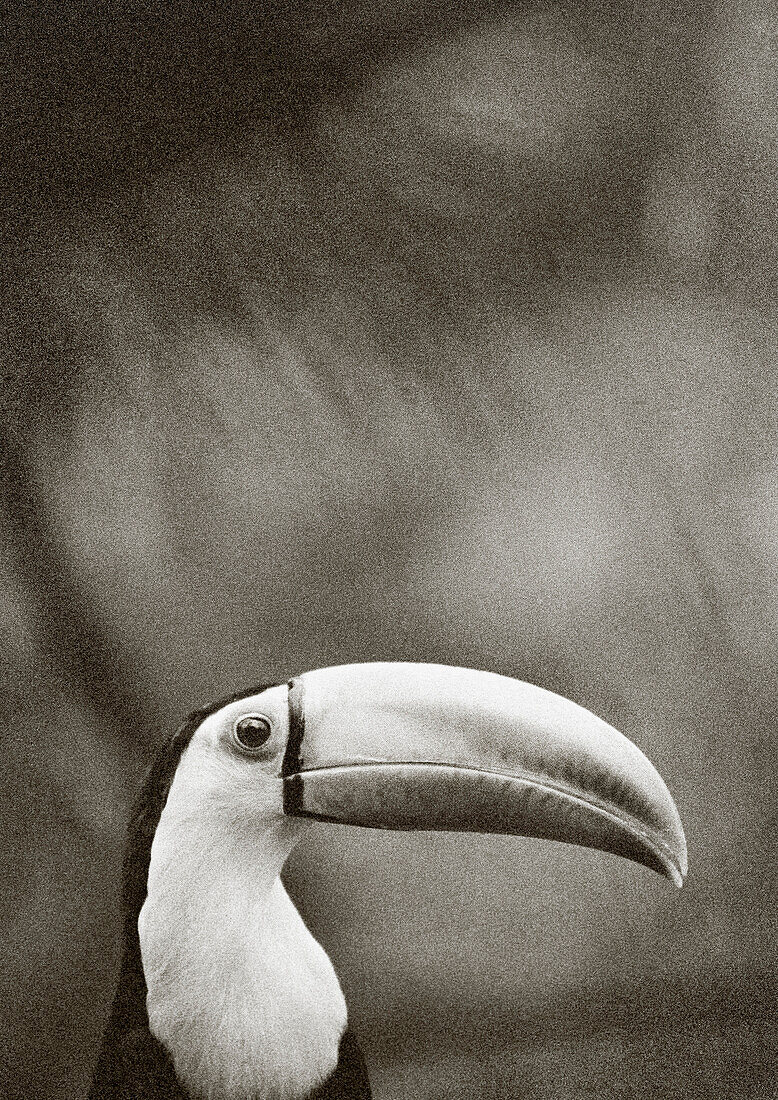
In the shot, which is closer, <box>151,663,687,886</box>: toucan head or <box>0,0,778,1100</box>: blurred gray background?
<box>151,663,687,886</box>: toucan head

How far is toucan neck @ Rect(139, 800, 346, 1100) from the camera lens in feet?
4.33

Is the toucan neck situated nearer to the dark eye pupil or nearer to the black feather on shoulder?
the black feather on shoulder

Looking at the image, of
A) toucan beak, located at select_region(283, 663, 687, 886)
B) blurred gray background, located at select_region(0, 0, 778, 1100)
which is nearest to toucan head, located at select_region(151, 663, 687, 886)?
toucan beak, located at select_region(283, 663, 687, 886)

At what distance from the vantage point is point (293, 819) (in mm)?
1344

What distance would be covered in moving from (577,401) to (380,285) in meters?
0.34

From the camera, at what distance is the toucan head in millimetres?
1268

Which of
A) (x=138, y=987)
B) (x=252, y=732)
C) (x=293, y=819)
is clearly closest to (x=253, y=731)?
(x=252, y=732)

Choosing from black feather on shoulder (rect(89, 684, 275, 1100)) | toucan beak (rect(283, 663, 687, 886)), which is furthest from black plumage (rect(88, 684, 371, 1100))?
toucan beak (rect(283, 663, 687, 886))

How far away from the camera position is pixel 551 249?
1532 millimetres

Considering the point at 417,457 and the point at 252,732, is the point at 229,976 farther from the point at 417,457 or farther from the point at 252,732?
the point at 417,457

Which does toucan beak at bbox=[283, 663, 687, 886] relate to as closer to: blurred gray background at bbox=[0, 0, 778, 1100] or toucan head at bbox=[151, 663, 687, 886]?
toucan head at bbox=[151, 663, 687, 886]

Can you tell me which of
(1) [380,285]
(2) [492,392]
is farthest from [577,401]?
(1) [380,285]

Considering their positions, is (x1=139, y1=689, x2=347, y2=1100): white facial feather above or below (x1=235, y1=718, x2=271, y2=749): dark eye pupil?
below

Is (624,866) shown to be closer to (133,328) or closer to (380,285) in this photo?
(380,285)
